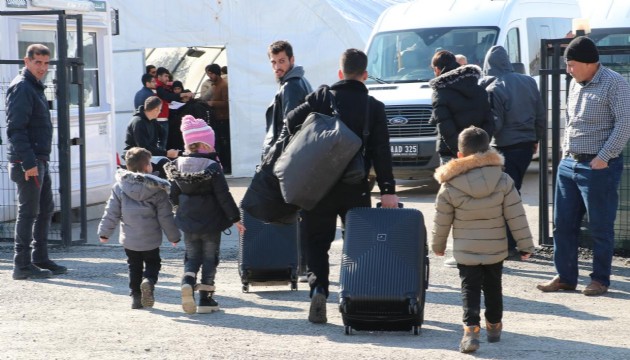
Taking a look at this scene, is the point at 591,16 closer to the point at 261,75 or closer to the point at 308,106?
the point at 261,75

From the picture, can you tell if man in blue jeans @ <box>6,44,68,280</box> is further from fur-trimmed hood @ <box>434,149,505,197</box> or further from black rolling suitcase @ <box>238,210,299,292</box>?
fur-trimmed hood @ <box>434,149,505,197</box>

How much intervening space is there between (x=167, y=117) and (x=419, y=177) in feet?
13.2

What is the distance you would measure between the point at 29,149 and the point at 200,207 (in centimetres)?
214

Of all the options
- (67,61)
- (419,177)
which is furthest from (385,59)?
(67,61)

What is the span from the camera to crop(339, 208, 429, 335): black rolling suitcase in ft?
23.7

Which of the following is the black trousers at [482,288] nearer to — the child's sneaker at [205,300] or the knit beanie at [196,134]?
the child's sneaker at [205,300]

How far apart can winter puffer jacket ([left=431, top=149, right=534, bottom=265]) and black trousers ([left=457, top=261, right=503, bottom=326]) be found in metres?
0.08

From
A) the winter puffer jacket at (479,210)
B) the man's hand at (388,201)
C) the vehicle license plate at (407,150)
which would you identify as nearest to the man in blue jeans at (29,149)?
the man's hand at (388,201)

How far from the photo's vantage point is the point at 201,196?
323 inches

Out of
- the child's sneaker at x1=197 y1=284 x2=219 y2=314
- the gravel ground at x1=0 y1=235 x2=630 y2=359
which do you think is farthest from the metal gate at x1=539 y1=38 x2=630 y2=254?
the child's sneaker at x1=197 y1=284 x2=219 y2=314

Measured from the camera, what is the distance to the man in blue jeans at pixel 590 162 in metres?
8.31

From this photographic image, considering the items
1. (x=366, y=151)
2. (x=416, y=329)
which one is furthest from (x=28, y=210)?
(x=416, y=329)

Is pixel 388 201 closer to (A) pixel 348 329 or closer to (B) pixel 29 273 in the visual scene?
(A) pixel 348 329

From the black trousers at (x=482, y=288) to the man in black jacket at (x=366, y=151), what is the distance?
871 mm
